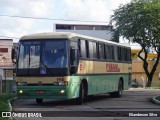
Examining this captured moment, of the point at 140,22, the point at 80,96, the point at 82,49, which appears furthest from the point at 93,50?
the point at 140,22

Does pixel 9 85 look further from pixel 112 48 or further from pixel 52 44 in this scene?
pixel 52 44

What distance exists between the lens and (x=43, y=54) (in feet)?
64.1

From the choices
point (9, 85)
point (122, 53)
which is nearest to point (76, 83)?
point (122, 53)

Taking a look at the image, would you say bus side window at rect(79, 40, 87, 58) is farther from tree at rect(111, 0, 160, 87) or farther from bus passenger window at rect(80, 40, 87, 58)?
tree at rect(111, 0, 160, 87)

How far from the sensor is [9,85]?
133ft

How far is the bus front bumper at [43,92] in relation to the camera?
19281 millimetres

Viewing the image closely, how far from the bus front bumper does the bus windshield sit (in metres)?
0.89

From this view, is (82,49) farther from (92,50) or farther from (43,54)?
(43,54)

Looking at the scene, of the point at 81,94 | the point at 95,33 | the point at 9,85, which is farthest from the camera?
the point at 95,33

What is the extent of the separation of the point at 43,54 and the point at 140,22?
108 feet

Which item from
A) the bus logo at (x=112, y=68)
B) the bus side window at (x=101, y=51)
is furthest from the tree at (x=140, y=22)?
the bus side window at (x=101, y=51)

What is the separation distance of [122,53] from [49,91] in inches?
386

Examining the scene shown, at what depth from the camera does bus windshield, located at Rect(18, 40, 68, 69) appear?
19406 millimetres

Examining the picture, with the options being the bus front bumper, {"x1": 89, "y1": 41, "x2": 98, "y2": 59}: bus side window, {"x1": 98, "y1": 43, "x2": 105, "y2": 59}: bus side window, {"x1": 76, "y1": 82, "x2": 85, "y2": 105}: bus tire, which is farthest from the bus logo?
the bus front bumper
